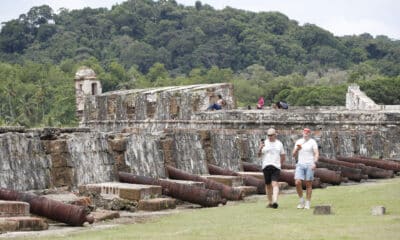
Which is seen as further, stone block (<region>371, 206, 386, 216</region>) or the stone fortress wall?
the stone fortress wall

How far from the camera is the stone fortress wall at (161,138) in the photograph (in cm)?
1345

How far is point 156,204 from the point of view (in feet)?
43.0

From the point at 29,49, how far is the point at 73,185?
4757 inches

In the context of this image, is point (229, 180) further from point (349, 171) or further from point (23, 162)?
point (23, 162)

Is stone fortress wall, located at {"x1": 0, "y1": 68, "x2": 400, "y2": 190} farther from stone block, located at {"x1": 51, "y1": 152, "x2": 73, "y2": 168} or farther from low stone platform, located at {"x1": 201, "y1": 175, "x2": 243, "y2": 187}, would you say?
low stone platform, located at {"x1": 201, "y1": 175, "x2": 243, "y2": 187}

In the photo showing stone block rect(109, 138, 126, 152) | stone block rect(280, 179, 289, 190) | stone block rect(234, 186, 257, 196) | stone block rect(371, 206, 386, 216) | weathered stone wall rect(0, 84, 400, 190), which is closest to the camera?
stone block rect(371, 206, 386, 216)

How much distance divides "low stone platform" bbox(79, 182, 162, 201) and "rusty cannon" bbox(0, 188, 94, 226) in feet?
6.13

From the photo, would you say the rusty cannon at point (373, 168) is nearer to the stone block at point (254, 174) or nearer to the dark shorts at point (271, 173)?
the stone block at point (254, 174)

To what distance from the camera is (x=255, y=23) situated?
152 meters

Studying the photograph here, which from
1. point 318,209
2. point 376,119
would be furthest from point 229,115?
point 318,209

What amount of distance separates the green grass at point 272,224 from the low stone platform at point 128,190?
2.48ft

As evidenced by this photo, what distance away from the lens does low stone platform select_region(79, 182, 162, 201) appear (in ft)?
43.6

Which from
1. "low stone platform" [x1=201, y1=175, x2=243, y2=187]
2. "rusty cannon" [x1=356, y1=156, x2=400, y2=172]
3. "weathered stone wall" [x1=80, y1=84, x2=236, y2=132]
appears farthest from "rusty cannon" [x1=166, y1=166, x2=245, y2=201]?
"weathered stone wall" [x1=80, y1=84, x2=236, y2=132]

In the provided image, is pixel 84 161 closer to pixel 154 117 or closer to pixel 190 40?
pixel 154 117
